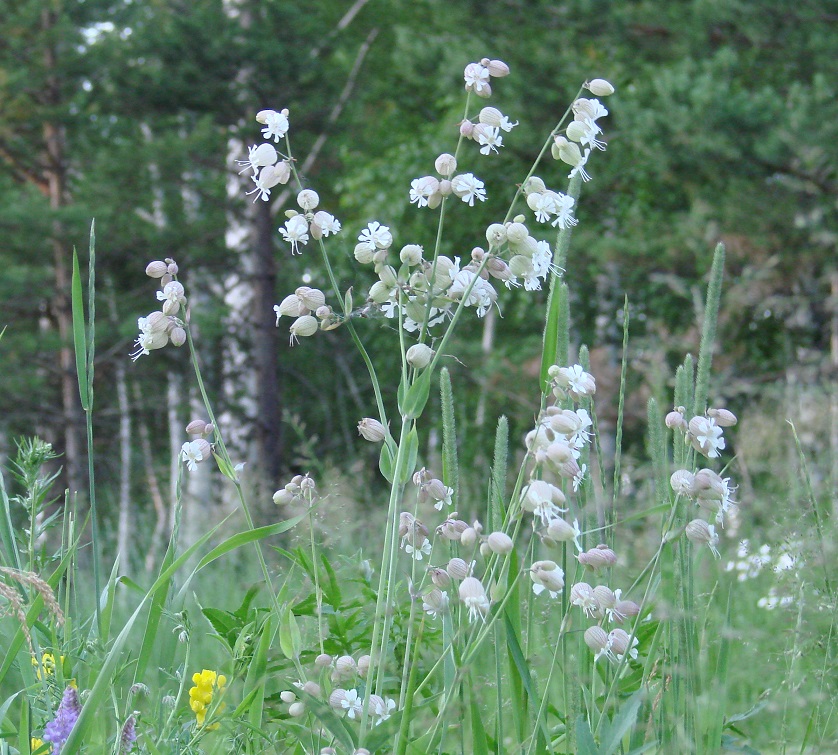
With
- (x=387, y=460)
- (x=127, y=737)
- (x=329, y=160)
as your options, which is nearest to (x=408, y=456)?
(x=387, y=460)

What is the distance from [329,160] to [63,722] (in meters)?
9.17

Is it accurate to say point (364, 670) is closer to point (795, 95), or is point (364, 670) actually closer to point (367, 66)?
point (795, 95)

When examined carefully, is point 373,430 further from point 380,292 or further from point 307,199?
point 307,199

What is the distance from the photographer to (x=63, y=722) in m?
0.95

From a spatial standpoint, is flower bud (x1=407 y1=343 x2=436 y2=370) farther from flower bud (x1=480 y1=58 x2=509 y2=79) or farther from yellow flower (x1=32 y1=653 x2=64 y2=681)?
yellow flower (x1=32 y1=653 x2=64 y2=681)

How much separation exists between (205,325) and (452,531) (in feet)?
22.9

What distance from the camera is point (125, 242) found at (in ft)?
27.9

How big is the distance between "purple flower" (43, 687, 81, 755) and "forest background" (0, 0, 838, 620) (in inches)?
219

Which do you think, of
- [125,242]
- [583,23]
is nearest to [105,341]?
[125,242]

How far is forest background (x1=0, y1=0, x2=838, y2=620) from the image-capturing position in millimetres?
7230

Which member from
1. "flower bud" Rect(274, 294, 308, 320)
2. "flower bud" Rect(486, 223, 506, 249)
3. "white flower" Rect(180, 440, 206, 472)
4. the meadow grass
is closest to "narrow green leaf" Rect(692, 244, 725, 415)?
the meadow grass

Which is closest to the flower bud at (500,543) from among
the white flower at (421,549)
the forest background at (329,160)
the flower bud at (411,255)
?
the white flower at (421,549)

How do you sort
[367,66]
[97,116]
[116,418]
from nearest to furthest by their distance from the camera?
[97,116]
[116,418]
[367,66]

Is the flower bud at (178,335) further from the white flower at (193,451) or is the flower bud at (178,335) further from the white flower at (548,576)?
the white flower at (548,576)
